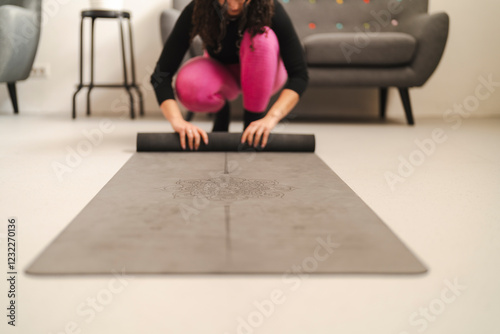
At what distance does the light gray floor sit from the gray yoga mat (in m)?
0.03

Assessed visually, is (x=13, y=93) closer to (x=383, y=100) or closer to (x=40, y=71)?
(x=40, y=71)

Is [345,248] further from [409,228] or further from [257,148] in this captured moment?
[257,148]

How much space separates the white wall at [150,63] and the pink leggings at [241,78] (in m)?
1.57

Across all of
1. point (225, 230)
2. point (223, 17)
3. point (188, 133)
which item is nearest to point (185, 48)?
point (223, 17)

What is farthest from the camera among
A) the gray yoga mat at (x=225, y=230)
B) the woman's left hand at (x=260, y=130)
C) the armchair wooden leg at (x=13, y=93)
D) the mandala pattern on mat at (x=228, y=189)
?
the armchair wooden leg at (x=13, y=93)

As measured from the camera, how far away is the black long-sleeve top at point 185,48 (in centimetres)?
165

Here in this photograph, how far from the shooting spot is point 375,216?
0.97m

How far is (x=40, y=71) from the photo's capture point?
333 centimetres

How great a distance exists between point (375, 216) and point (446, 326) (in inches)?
15.1

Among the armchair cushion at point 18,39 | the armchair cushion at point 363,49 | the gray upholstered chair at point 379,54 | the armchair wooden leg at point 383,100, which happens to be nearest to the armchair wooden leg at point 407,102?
the gray upholstered chair at point 379,54

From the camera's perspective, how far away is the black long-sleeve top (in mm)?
1652

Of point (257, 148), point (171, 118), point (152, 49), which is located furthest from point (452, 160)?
point (152, 49)

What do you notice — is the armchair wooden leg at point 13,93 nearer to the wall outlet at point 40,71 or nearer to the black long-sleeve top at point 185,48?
the wall outlet at point 40,71

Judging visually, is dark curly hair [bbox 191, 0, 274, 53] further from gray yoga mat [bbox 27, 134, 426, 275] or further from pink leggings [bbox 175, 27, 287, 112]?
gray yoga mat [bbox 27, 134, 426, 275]
